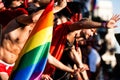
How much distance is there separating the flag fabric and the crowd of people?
0.58 m

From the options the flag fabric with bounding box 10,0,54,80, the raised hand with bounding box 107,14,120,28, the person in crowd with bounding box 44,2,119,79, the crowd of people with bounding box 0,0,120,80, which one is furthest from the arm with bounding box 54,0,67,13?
the flag fabric with bounding box 10,0,54,80

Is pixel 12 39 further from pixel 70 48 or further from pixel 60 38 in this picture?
pixel 70 48

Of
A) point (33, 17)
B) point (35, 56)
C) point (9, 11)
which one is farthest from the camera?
point (9, 11)

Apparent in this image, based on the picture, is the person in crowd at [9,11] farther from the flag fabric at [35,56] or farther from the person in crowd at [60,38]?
the flag fabric at [35,56]

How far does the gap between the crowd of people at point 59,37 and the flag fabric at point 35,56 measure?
585 mm

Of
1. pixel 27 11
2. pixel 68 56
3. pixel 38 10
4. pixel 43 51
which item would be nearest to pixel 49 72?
pixel 68 56

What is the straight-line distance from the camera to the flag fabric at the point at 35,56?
13.8 ft

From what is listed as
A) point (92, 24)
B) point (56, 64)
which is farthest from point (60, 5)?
point (56, 64)

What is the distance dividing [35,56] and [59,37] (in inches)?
94.4

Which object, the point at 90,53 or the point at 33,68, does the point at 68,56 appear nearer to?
the point at 90,53

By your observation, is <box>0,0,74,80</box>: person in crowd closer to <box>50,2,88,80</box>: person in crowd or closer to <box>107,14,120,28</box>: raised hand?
<box>107,14,120,28</box>: raised hand

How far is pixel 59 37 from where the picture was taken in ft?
21.8

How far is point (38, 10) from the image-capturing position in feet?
16.7

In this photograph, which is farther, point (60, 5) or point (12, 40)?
point (12, 40)
